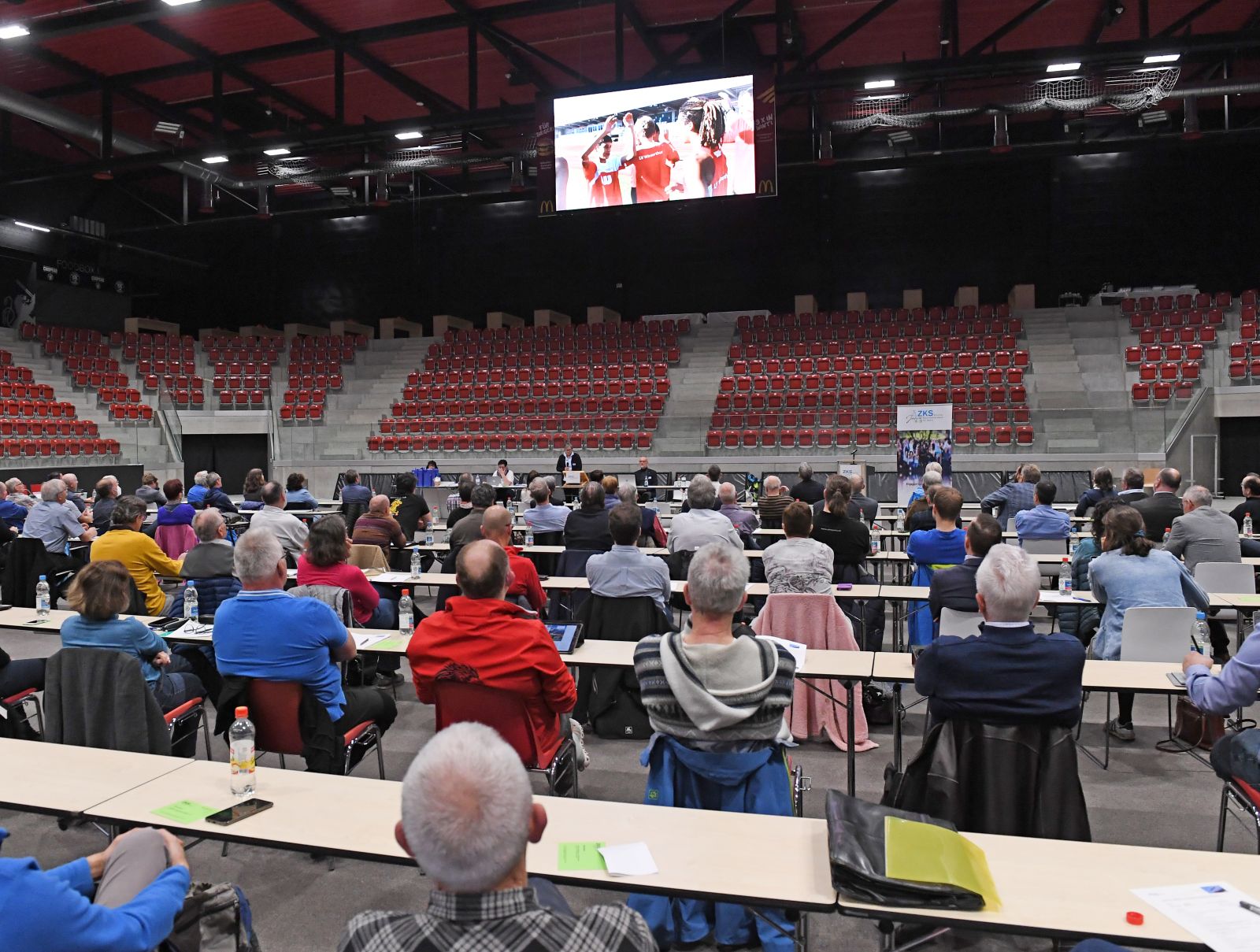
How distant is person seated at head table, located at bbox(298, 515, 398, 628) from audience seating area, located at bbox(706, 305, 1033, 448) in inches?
495

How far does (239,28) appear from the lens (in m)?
13.7

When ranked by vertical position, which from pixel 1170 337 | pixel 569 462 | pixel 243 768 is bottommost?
pixel 243 768

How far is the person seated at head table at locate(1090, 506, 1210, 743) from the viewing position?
4.77m

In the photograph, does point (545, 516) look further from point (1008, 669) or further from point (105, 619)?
point (1008, 669)

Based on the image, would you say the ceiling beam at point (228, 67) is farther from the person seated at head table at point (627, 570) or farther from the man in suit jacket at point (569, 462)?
the person seated at head table at point (627, 570)

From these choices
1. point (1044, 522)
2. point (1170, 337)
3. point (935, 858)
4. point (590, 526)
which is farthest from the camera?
point (1170, 337)

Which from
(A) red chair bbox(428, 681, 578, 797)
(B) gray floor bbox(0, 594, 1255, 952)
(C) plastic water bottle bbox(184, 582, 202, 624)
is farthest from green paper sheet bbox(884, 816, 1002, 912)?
(C) plastic water bottle bbox(184, 582, 202, 624)

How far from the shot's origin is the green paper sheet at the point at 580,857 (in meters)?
2.12

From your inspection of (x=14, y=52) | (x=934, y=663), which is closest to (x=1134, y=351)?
(x=934, y=663)

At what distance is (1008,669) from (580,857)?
1443 millimetres

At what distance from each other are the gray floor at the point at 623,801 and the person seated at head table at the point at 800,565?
908 millimetres

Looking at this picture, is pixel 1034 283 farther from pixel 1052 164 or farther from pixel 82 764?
pixel 82 764

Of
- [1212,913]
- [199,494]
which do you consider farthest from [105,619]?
[199,494]

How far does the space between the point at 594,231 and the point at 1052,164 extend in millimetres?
10915
